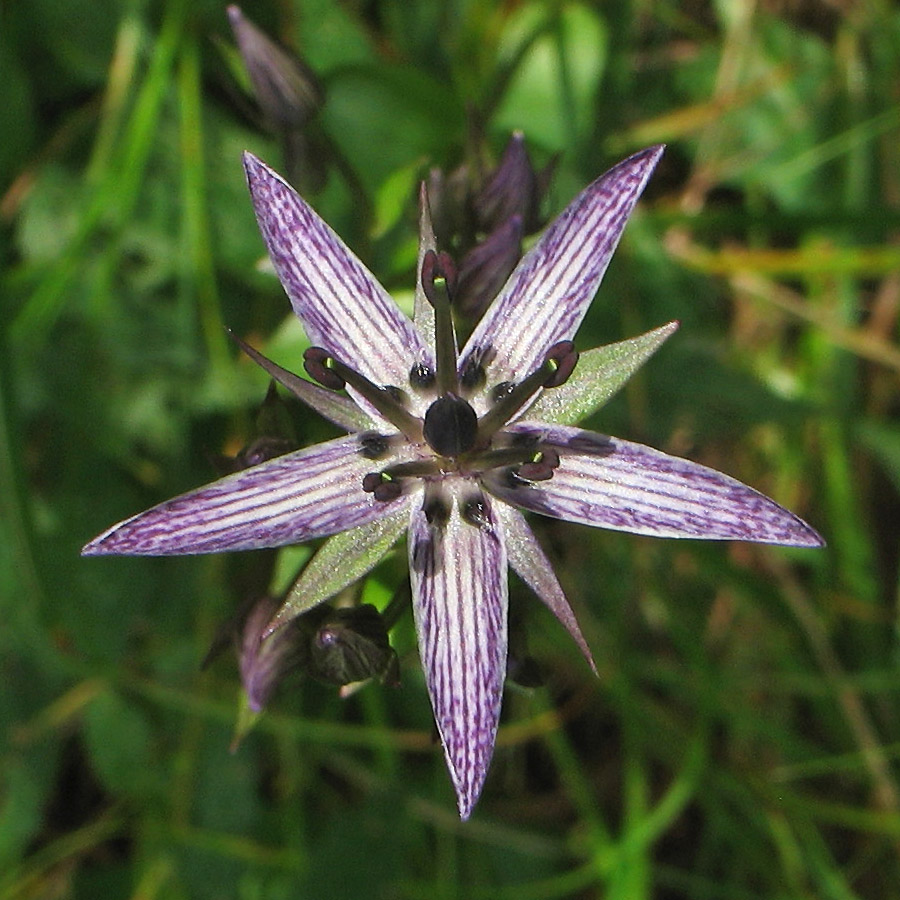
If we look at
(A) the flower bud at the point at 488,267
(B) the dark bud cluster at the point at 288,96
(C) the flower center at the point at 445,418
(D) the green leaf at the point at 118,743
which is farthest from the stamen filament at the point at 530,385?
(D) the green leaf at the point at 118,743

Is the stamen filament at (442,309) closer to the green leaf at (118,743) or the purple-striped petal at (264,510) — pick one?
the purple-striped petal at (264,510)

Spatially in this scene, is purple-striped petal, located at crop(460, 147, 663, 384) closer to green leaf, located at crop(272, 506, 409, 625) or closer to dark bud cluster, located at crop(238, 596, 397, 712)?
green leaf, located at crop(272, 506, 409, 625)

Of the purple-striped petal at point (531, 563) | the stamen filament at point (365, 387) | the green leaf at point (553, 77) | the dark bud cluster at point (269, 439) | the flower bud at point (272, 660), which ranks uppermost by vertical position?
the green leaf at point (553, 77)

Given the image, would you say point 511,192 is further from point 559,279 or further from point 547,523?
point 547,523

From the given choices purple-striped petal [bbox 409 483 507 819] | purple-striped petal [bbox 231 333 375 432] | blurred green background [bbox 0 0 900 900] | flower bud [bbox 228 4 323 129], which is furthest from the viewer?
blurred green background [bbox 0 0 900 900]

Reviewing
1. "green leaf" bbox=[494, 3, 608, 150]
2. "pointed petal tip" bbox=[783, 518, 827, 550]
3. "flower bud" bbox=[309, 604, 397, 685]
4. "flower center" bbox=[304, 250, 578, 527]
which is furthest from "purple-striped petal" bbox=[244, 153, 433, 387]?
"green leaf" bbox=[494, 3, 608, 150]

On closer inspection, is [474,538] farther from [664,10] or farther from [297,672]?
[664,10]

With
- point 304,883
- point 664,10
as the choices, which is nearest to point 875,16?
point 664,10
